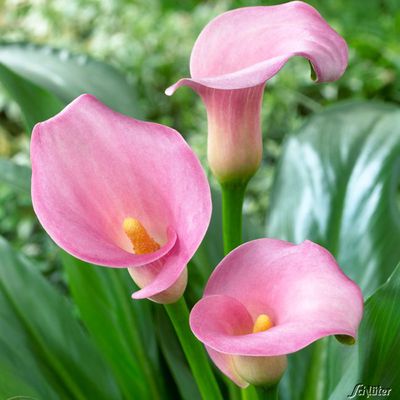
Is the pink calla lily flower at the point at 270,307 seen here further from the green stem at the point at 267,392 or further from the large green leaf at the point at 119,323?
the large green leaf at the point at 119,323

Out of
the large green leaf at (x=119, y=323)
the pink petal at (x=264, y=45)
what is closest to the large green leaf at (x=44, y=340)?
the large green leaf at (x=119, y=323)

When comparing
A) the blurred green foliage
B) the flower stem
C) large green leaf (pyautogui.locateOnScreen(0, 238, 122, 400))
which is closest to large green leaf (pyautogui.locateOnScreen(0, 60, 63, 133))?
large green leaf (pyautogui.locateOnScreen(0, 238, 122, 400))

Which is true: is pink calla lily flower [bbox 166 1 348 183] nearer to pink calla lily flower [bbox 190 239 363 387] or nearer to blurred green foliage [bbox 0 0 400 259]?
pink calla lily flower [bbox 190 239 363 387]

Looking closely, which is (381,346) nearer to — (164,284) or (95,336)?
(164,284)

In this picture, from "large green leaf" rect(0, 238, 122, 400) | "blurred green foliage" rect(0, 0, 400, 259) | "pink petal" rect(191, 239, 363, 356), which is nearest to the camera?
"pink petal" rect(191, 239, 363, 356)

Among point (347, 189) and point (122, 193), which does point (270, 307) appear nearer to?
point (122, 193)

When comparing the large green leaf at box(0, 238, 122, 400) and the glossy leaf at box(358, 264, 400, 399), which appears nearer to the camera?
the glossy leaf at box(358, 264, 400, 399)

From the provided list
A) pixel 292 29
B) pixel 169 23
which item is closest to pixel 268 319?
pixel 292 29
